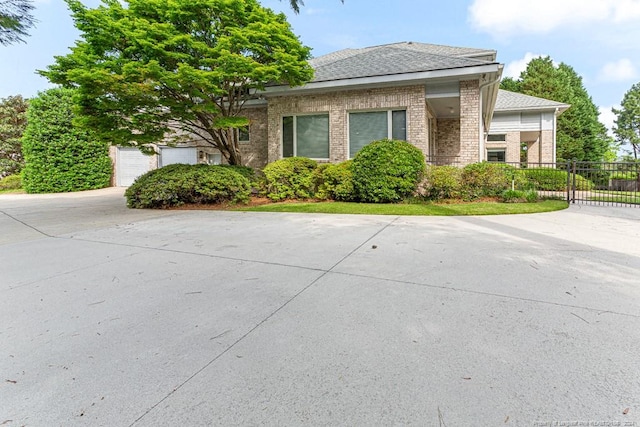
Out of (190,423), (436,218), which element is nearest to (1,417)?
(190,423)

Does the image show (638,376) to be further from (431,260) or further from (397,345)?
(431,260)

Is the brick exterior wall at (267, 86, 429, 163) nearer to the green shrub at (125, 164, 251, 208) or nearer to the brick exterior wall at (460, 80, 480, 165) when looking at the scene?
the brick exterior wall at (460, 80, 480, 165)

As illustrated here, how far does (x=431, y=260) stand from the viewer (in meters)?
4.02

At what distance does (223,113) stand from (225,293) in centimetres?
936

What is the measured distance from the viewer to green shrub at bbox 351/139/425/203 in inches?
357

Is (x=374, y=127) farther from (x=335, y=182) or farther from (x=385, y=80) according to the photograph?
(x=335, y=182)

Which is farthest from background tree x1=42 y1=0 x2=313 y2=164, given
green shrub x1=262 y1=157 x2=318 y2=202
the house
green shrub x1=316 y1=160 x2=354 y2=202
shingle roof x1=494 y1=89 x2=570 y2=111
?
shingle roof x1=494 y1=89 x2=570 y2=111

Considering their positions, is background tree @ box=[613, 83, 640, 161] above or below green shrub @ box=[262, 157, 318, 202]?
above

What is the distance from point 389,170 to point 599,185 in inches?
386

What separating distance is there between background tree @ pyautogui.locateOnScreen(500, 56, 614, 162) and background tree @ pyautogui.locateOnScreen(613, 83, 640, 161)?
1.14 m

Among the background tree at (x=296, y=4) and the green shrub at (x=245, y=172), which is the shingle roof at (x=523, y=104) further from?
the background tree at (x=296, y=4)

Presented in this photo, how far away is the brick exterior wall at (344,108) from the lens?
10.8 meters

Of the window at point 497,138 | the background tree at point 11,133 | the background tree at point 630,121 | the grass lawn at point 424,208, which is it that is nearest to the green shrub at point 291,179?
the grass lawn at point 424,208

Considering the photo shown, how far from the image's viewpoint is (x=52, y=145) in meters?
16.9
